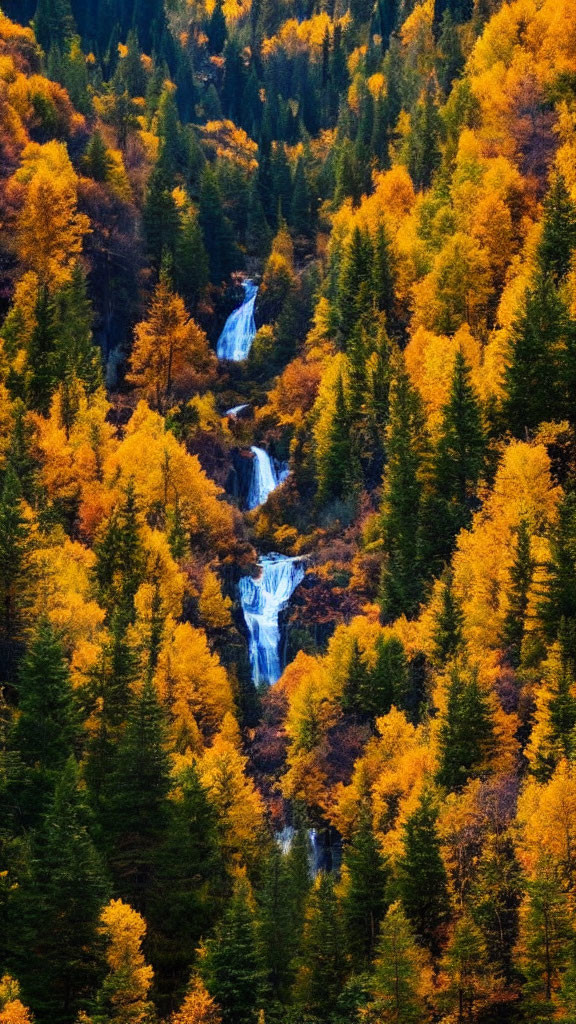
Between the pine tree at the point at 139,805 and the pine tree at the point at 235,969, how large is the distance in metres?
7.03

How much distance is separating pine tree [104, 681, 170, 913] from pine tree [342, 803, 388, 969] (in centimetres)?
922

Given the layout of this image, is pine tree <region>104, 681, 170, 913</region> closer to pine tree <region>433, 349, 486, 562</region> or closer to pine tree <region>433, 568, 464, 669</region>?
pine tree <region>433, 568, 464, 669</region>

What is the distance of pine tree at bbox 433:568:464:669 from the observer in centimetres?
7881

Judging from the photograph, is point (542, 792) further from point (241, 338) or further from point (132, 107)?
point (132, 107)

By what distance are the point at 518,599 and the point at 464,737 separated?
10404 millimetres

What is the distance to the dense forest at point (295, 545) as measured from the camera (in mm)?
56312

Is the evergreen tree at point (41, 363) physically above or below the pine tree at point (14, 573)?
above

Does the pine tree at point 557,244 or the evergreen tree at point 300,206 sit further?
the evergreen tree at point 300,206

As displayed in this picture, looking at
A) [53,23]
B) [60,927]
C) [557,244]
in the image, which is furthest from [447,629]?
[53,23]

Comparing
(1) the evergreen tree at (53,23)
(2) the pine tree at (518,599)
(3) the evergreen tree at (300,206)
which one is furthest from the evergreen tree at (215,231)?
(2) the pine tree at (518,599)

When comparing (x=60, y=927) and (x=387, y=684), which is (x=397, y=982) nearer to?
(x=60, y=927)

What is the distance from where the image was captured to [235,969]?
2195 inches

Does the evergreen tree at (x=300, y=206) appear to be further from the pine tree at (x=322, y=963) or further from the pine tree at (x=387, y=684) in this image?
the pine tree at (x=322, y=963)

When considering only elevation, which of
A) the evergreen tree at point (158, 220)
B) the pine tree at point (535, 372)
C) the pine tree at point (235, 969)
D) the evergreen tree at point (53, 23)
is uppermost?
the evergreen tree at point (53, 23)
